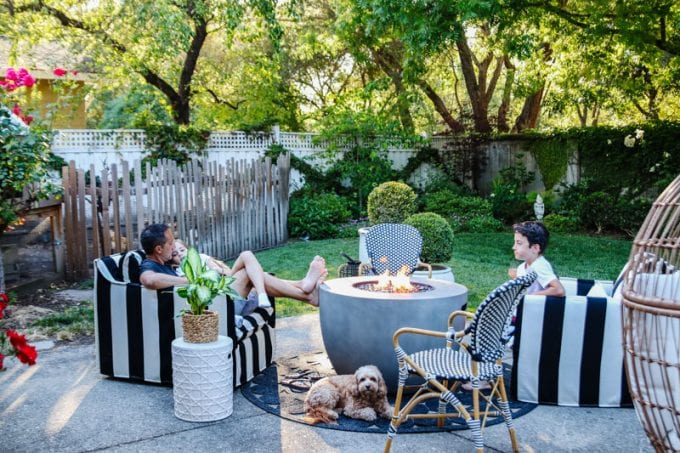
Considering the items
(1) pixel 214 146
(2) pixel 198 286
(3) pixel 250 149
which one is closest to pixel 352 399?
(2) pixel 198 286

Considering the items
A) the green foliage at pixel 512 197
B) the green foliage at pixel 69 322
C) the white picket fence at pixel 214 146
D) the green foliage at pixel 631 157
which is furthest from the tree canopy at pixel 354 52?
the green foliage at pixel 69 322

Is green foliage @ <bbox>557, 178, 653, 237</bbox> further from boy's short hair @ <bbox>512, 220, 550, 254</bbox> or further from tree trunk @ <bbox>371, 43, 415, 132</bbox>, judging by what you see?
boy's short hair @ <bbox>512, 220, 550, 254</bbox>

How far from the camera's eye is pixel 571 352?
4.03 m

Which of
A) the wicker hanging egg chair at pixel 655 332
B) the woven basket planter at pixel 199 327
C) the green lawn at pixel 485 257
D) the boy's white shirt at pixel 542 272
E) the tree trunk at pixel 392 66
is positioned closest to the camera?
the wicker hanging egg chair at pixel 655 332

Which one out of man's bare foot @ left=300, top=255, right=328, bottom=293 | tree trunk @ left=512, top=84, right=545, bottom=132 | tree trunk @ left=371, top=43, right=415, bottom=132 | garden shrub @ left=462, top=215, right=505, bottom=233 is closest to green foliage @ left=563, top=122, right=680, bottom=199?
garden shrub @ left=462, top=215, right=505, bottom=233

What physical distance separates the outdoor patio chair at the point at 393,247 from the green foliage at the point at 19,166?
3.13 meters

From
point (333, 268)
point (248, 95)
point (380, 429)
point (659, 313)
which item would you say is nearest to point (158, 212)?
point (333, 268)

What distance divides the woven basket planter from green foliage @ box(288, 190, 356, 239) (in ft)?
27.3

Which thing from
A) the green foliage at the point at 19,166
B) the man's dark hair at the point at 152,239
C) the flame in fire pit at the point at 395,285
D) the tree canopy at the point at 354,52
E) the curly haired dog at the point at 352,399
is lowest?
the curly haired dog at the point at 352,399

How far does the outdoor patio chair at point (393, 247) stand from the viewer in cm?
586

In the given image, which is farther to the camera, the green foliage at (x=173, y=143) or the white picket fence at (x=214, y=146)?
the green foliage at (x=173, y=143)

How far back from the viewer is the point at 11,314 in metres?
6.11

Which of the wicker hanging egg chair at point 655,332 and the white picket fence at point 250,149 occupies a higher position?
the white picket fence at point 250,149

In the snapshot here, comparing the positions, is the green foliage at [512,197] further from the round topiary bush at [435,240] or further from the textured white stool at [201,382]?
the textured white stool at [201,382]
